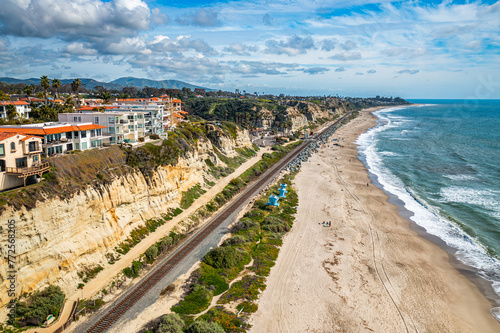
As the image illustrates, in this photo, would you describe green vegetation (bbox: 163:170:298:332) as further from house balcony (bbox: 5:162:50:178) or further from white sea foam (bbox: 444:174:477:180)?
white sea foam (bbox: 444:174:477:180)

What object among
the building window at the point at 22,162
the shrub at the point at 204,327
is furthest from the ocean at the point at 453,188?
the building window at the point at 22,162

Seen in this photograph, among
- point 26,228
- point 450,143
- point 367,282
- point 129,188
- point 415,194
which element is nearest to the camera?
point 26,228

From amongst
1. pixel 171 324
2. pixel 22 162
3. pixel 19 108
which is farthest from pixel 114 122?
pixel 19 108

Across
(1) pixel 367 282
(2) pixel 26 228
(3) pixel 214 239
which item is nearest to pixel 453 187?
(1) pixel 367 282

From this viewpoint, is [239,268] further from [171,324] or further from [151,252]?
[171,324]

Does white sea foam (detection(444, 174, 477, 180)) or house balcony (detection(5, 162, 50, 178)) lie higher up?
house balcony (detection(5, 162, 50, 178))

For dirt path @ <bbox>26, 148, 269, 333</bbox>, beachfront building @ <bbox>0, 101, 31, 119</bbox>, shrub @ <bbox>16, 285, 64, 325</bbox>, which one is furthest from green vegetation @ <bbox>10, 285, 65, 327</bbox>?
beachfront building @ <bbox>0, 101, 31, 119</bbox>

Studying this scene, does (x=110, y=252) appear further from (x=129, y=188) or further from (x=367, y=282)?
(x=367, y=282)
